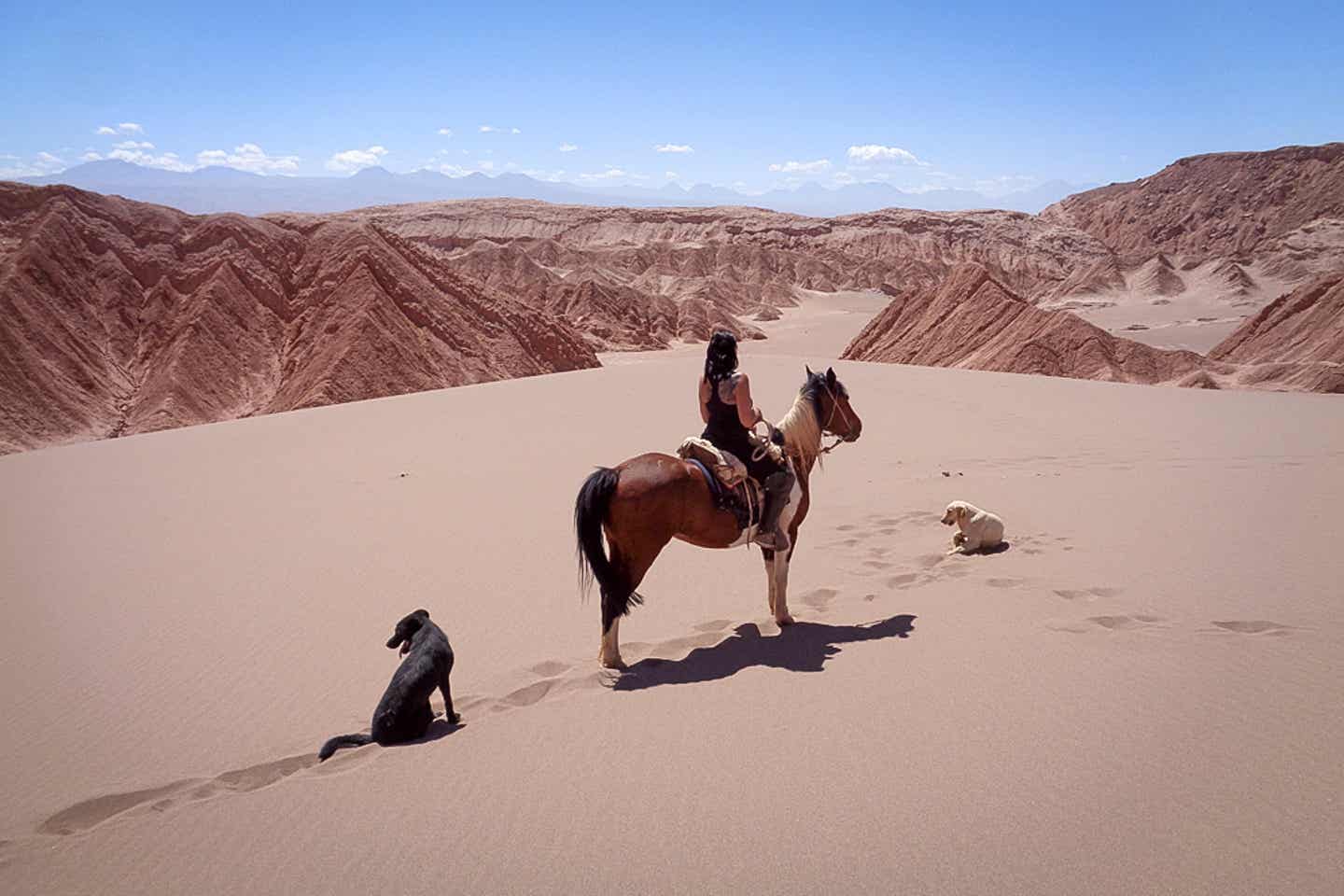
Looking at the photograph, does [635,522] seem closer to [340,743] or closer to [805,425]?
[805,425]

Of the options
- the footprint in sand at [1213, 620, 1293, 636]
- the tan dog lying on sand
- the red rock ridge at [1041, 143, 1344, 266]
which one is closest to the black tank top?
the tan dog lying on sand

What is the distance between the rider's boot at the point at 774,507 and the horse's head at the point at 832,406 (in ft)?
2.50

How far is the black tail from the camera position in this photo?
18.1ft

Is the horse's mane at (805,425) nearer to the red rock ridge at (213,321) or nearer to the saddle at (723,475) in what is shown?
the saddle at (723,475)

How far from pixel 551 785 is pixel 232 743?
1.95 m

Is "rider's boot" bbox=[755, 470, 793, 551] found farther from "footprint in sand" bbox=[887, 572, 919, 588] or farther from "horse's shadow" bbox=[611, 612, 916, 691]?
"footprint in sand" bbox=[887, 572, 919, 588]

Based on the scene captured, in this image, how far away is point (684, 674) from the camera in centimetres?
537

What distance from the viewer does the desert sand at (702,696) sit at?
3414 millimetres

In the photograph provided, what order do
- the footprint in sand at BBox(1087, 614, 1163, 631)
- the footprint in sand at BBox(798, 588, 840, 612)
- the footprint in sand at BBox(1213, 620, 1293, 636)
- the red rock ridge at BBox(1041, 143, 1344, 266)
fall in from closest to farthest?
the footprint in sand at BBox(1213, 620, 1293, 636), the footprint in sand at BBox(1087, 614, 1163, 631), the footprint in sand at BBox(798, 588, 840, 612), the red rock ridge at BBox(1041, 143, 1344, 266)

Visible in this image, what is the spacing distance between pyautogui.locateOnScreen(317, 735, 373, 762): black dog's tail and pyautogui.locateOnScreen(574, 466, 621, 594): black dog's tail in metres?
1.70

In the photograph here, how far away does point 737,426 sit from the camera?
601 centimetres

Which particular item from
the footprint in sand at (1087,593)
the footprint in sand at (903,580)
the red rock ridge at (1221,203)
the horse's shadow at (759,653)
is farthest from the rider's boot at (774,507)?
the red rock ridge at (1221,203)

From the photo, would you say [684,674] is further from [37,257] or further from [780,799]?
[37,257]

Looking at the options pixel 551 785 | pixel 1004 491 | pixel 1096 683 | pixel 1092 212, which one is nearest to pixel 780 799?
pixel 551 785
